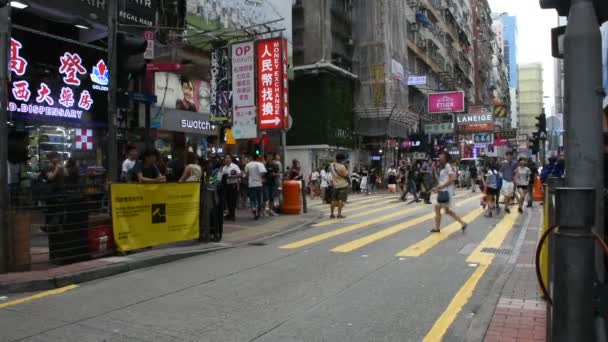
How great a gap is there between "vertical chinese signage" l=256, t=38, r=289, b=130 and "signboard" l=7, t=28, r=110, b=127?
16.3ft

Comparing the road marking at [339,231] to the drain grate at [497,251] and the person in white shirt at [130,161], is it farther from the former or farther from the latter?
the person in white shirt at [130,161]

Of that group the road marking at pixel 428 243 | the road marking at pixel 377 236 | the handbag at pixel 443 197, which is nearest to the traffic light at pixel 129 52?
the road marking at pixel 377 236

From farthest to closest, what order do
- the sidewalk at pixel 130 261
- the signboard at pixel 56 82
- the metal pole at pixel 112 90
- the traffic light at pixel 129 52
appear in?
1. the signboard at pixel 56 82
2. the metal pole at pixel 112 90
3. the traffic light at pixel 129 52
4. the sidewalk at pixel 130 261

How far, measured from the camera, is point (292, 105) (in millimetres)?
35344

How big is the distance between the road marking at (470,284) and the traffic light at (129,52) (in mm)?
6300

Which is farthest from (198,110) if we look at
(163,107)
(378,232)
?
(378,232)

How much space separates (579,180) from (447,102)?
38.1m

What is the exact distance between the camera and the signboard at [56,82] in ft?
44.4

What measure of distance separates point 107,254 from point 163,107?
37.6 feet

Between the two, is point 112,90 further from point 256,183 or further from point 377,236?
point 377,236

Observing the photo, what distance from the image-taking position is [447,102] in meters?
40.0

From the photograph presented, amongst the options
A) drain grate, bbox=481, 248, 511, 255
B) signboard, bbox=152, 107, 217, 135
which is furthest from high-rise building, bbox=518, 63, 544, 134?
drain grate, bbox=481, 248, 511, 255

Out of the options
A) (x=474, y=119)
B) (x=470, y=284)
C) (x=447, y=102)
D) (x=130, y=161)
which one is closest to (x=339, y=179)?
(x=130, y=161)

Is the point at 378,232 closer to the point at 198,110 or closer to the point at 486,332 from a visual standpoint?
the point at 486,332
